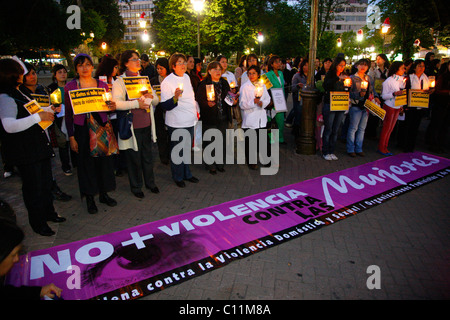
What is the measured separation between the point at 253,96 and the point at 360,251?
3.70m

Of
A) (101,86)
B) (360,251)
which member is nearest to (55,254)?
(101,86)

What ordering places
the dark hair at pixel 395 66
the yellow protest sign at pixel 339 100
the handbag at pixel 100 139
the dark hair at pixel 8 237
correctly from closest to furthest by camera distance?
the dark hair at pixel 8 237 → the handbag at pixel 100 139 → the yellow protest sign at pixel 339 100 → the dark hair at pixel 395 66

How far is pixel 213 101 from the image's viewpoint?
6066 millimetres

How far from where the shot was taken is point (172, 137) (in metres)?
5.67

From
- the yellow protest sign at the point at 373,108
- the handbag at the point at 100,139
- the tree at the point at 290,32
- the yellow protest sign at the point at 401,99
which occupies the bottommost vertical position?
the handbag at the point at 100,139

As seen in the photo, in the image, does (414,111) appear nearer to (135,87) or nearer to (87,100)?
(135,87)

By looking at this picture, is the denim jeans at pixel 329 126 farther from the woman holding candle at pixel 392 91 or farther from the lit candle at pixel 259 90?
the lit candle at pixel 259 90

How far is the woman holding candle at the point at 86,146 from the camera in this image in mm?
4408

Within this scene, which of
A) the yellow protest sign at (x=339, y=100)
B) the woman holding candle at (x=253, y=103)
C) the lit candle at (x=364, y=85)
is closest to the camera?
the woman holding candle at (x=253, y=103)

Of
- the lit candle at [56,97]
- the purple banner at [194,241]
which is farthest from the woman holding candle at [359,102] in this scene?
the lit candle at [56,97]

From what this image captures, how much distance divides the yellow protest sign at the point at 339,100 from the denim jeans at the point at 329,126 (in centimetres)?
16

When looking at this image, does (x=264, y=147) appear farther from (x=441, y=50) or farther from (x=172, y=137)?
(x=441, y=50)

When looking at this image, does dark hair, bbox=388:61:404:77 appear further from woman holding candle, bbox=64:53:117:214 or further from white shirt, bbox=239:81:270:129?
woman holding candle, bbox=64:53:117:214

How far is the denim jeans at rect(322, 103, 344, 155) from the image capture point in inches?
280
